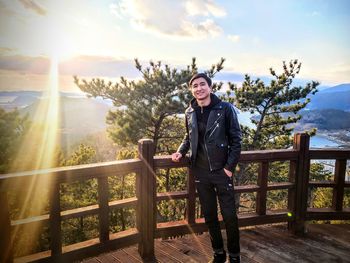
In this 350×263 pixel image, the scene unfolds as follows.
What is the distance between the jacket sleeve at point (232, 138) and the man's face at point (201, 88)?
0.24 metres

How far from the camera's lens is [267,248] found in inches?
128

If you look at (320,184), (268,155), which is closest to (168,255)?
(268,155)

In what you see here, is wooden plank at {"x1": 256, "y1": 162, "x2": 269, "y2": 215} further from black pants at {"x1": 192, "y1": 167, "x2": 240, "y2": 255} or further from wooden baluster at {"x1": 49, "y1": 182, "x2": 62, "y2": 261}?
wooden baluster at {"x1": 49, "y1": 182, "x2": 62, "y2": 261}

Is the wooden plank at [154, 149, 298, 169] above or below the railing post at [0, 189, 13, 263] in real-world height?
above

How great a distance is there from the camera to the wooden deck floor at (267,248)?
9.88ft

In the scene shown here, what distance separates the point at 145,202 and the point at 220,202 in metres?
0.85

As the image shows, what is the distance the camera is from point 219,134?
2475mm

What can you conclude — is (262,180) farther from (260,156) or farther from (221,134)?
(221,134)

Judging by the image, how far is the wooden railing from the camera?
8.16ft

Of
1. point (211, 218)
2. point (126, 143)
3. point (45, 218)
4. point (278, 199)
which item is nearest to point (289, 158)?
point (211, 218)

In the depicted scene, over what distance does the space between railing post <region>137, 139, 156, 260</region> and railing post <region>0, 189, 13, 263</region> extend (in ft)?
3.98

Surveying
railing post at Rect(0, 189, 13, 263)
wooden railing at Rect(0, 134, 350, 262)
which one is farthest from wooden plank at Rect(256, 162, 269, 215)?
railing post at Rect(0, 189, 13, 263)

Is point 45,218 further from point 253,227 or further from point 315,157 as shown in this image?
point 315,157

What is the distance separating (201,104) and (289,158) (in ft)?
5.32
